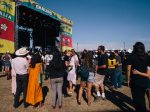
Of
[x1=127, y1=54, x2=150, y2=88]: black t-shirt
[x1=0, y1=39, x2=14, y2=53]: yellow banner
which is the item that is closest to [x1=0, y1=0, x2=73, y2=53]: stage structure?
[x1=0, y1=39, x2=14, y2=53]: yellow banner

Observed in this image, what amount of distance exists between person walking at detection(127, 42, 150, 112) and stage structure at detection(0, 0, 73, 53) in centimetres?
770

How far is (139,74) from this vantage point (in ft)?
14.3

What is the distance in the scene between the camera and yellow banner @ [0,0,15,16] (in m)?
17.1

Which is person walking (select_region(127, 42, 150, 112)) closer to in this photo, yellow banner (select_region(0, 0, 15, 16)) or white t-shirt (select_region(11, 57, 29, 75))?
white t-shirt (select_region(11, 57, 29, 75))

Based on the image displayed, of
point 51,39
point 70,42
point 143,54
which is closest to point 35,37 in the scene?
point 51,39

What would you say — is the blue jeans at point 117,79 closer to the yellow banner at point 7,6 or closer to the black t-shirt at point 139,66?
the black t-shirt at point 139,66

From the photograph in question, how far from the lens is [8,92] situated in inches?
391

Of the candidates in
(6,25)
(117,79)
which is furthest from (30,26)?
(117,79)

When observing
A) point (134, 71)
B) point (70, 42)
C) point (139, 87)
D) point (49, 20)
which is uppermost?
point (49, 20)

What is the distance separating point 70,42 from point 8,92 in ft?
74.0

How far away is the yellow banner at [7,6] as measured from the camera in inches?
673

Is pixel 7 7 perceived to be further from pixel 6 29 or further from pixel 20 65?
pixel 20 65

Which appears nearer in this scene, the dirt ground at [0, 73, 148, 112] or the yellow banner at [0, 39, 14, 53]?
the dirt ground at [0, 73, 148, 112]

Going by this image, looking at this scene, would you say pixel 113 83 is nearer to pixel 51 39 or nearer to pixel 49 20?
pixel 49 20
